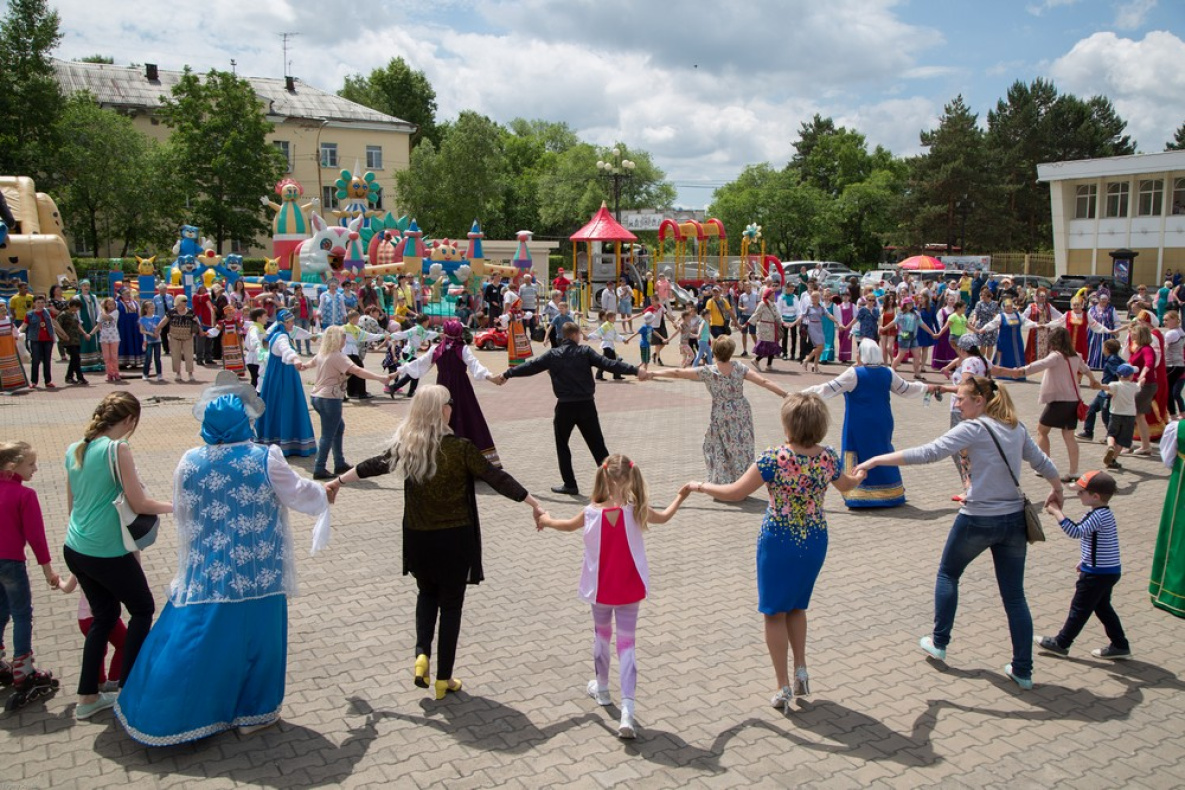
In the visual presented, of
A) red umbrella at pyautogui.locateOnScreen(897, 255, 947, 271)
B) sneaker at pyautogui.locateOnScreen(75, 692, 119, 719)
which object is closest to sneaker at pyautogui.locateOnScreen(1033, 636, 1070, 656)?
sneaker at pyautogui.locateOnScreen(75, 692, 119, 719)

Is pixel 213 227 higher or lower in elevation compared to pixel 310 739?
higher

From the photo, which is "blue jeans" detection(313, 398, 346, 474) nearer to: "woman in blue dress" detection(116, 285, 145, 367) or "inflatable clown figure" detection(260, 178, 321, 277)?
"woman in blue dress" detection(116, 285, 145, 367)

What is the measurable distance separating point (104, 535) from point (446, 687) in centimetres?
191

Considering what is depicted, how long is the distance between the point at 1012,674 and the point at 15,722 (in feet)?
17.6

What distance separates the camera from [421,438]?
4648mm

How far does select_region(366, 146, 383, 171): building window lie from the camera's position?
201ft

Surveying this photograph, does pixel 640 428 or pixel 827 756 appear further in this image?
pixel 640 428

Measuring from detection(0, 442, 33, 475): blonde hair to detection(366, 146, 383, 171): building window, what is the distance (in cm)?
5962

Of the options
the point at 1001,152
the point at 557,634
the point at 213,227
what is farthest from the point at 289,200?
the point at 1001,152

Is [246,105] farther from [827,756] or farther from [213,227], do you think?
[827,756]

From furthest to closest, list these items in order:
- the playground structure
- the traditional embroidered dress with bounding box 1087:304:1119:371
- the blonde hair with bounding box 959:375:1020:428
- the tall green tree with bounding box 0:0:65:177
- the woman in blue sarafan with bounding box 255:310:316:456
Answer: the tall green tree with bounding box 0:0:65:177
the playground structure
the traditional embroidered dress with bounding box 1087:304:1119:371
the woman in blue sarafan with bounding box 255:310:316:456
the blonde hair with bounding box 959:375:1020:428

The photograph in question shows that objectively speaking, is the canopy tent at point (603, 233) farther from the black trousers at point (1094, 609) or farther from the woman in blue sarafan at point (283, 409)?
the black trousers at point (1094, 609)

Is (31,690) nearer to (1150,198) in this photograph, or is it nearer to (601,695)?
(601,695)

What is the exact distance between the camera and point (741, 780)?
4152mm
